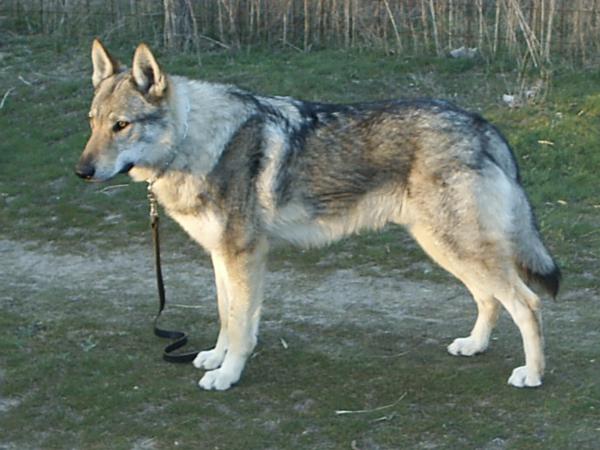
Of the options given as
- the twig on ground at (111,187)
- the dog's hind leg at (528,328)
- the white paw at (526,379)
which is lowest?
the twig on ground at (111,187)

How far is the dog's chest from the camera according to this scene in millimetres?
5438

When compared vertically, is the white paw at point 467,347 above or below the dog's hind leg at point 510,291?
below

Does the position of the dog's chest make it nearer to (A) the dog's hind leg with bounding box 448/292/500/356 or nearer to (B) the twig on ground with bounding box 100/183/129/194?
(A) the dog's hind leg with bounding box 448/292/500/356

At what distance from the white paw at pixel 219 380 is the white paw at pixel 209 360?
22 centimetres

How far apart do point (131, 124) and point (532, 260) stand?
210 cm

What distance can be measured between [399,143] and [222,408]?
1568mm

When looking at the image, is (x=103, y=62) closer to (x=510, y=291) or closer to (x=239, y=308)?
(x=239, y=308)

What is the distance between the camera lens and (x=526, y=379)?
5.29m

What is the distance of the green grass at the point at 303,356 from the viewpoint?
4996 millimetres

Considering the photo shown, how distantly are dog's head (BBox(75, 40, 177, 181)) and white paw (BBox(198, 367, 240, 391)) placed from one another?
110cm

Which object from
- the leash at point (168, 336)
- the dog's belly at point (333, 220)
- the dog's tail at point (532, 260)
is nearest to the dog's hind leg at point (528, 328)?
the dog's tail at point (532, 260)

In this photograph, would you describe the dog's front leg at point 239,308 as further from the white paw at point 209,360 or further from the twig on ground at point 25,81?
the twig on ground at point 25,81

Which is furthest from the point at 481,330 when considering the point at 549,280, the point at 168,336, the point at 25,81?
the point at 25,81

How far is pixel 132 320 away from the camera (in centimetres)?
651
